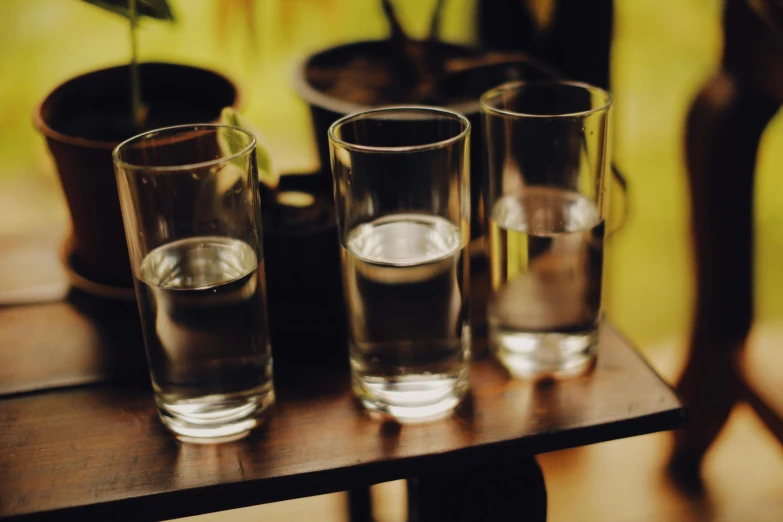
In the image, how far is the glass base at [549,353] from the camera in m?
0.64

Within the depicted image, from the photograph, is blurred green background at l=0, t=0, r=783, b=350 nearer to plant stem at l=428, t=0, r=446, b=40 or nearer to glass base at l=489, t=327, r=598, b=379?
plant stem at l=428, t=0, r=446, b=40

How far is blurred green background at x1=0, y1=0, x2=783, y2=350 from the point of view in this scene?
1.24m

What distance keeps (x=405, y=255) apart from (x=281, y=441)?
0.52 ft

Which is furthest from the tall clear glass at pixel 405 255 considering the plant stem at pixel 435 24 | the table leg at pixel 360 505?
the table leg at pixel 360 505

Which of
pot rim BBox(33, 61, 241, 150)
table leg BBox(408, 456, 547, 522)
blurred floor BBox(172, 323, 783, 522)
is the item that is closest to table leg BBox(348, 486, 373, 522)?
blurred floor BBox(172, 323, 783, 522)

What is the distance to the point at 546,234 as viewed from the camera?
0.62 m

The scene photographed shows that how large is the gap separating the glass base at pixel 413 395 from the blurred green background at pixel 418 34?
57 cm

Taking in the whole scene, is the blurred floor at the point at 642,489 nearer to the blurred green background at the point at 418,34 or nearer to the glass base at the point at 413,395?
the blurred green background at the point at 418,34

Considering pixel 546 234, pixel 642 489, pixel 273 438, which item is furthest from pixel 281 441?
pixel 642 489

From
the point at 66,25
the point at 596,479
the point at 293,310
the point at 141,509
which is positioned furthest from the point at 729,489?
the point at 66,25

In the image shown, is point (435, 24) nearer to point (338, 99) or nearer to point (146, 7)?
point (338, 99)

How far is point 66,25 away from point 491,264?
0.97m

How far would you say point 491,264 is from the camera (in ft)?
2.16

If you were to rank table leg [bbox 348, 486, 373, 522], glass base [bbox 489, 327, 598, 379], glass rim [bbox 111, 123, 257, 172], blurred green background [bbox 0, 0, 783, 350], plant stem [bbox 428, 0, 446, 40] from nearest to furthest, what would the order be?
glass rim [bbox 111, 123, 257, 172], glass base [bbox 489, 327, 598, 379], plant stem [bbox 428, 0, 446, 40], table leg [bbox 348, 486, 373, 522], blurred green background [bbox 0, 0, 783, 350]
